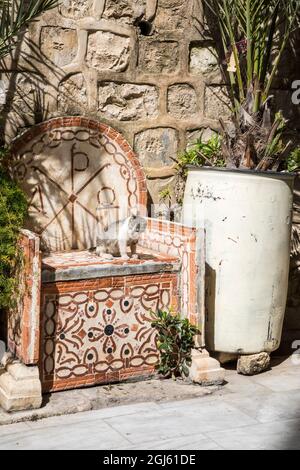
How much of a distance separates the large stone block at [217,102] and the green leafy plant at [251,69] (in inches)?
1.8

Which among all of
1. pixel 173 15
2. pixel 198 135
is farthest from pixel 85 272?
pixel 173 15

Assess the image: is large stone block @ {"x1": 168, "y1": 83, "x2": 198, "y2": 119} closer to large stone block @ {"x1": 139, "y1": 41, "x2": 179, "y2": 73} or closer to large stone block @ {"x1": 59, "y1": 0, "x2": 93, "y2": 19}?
large stone block @ {"x1": 139, "y1": 41, "x2": 179, "y2": 73}

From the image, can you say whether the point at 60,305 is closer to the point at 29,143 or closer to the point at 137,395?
the point at 137,395

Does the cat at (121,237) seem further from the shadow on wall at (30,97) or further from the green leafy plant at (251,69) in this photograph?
the green leafy plant at (251,69)

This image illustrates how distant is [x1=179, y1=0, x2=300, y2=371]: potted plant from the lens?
4422 mm

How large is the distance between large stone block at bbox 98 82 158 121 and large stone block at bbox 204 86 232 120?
0.37 meters

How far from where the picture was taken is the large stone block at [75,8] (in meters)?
4.66

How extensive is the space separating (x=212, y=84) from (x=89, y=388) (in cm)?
212

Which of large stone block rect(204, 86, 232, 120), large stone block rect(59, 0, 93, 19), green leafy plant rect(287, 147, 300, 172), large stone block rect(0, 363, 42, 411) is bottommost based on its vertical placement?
large stone block rect(0, 363, 42, 411)

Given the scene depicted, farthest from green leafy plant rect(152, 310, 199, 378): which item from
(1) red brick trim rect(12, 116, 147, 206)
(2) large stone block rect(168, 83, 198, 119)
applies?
(2) large stone block rect(168, 83, 198, 119)

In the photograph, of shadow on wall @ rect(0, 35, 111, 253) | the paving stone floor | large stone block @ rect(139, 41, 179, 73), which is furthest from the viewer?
large stone block @ rect(139, 41, 179, 73)

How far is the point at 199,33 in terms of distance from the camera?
5082 mm

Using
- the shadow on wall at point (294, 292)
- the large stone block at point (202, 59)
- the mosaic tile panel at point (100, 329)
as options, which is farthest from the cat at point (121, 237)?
the shadow on wall at point (294, 292)

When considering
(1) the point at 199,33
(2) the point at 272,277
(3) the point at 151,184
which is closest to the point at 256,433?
(2) the point at 272,277
